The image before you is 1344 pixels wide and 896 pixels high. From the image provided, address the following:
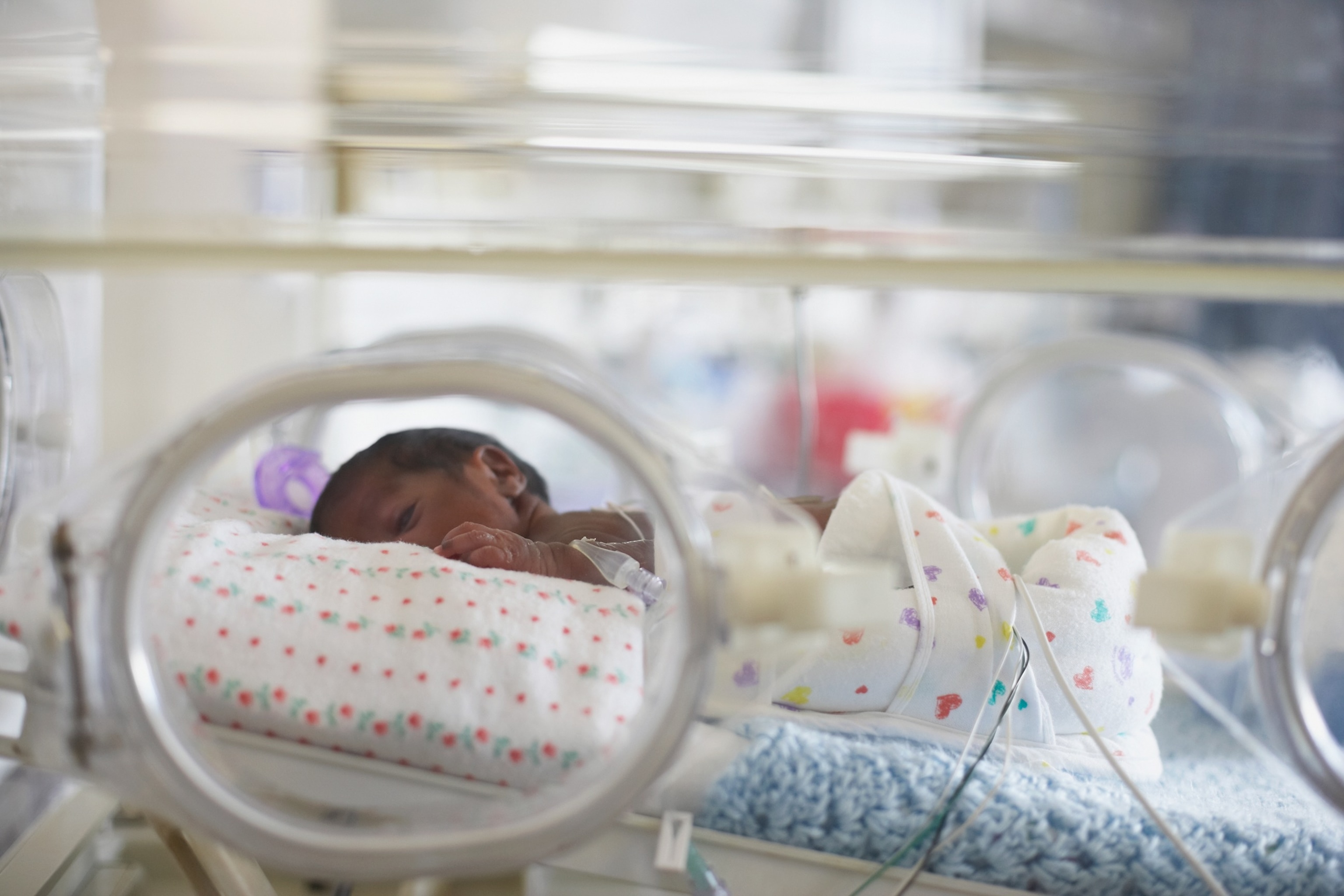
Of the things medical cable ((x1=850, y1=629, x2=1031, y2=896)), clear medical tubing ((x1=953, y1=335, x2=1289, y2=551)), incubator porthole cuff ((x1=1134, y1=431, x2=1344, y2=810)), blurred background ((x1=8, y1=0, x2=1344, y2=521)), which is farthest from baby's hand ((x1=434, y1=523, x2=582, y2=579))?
clear medical tubing ((x1=953, y1=335, x2=1289, y2=551))

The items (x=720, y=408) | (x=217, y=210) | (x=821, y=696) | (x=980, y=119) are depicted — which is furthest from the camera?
(x=720, y=408)

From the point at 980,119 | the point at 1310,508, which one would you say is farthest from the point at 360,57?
the point at 1310,508

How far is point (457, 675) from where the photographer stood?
1.93ft

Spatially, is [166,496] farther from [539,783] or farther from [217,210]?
[217,210]

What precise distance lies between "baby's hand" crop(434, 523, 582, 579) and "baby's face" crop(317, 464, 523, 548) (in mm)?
19

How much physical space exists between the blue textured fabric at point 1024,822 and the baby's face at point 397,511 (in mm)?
299

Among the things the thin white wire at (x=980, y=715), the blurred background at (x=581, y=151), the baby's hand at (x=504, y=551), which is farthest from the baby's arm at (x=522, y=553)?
the thin white wire at (x=980, y=715)

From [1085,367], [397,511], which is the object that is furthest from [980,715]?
[1085,367]

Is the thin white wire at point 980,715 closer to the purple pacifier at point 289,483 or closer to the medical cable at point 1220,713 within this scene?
the medical cable at point 1220,713

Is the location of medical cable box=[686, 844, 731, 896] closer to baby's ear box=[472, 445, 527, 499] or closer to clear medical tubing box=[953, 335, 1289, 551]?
baby's ear box=[472, 445, 527, 499]

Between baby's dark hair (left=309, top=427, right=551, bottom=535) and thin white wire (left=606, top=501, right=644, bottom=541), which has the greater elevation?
baby's dark hair (left=309, top=427, right=551, bottom=535)

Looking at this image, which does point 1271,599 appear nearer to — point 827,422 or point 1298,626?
point 1298,626

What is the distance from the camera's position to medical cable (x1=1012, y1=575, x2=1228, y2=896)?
634mm

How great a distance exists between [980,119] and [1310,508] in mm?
675
